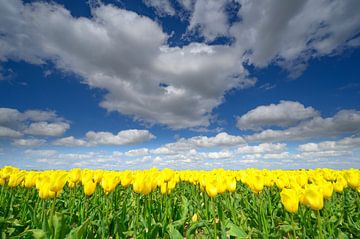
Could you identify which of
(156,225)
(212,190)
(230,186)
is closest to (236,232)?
(212,190)

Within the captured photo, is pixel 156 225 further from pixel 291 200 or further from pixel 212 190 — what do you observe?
pixel 291 200

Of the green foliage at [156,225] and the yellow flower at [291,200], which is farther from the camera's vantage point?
the yellow flower at [291,200]

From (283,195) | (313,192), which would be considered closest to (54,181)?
(283,195)

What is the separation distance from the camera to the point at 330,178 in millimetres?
11148

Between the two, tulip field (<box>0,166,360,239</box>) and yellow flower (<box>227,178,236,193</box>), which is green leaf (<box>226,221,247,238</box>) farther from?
yellow flower (<box>227,178,236,193</box>)

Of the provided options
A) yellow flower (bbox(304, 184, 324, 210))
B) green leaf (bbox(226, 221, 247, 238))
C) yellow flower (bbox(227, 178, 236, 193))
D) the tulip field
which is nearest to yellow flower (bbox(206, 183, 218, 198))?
the tulip field

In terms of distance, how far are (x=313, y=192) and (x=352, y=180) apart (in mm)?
3810

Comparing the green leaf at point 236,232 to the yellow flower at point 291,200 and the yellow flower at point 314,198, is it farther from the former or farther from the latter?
the yellow flower at point 314,198

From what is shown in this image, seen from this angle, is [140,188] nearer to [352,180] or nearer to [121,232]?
[121,232]

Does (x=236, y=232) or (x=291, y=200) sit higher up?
(x=291, y=200)

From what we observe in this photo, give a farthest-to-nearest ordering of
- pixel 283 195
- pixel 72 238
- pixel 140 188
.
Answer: pixel 140 188
pixel 283 195
pixel 72 238

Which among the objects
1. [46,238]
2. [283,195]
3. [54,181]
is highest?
[54,181]

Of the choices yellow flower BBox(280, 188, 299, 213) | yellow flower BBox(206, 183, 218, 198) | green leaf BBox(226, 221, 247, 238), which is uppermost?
yellow flower BBox(206, 183, 218, 198)

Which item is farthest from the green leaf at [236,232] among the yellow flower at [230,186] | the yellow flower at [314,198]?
the yellow flower at [230,186]
